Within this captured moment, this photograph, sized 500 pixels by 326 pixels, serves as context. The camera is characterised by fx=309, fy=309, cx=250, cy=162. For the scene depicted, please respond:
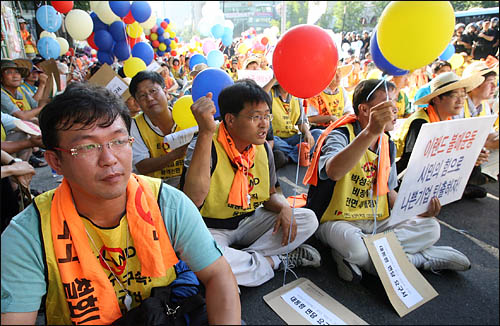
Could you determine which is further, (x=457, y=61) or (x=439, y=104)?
(x=457, y=61)

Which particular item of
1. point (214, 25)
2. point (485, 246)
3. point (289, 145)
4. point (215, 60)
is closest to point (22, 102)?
point (215, 60)

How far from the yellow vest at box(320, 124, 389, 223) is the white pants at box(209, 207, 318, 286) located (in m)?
0.18

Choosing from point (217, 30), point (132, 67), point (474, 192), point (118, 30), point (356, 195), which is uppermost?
point (217, 30)

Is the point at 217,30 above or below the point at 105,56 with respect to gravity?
above

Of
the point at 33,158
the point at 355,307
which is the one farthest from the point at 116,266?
the point at 33,158

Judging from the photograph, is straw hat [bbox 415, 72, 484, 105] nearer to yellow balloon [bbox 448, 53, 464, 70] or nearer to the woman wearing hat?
the woman wearing hat

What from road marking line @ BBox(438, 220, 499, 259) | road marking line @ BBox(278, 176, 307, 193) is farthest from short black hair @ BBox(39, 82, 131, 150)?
Result: road marking line @ BBox(438, 220, 499, 259)

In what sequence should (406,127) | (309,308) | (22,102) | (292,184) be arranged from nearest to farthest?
(309,308), (406,127), (292,184), (22,102)

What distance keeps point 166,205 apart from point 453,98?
2550mm

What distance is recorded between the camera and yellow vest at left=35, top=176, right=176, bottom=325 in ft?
3.44

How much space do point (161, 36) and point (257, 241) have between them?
357 inches

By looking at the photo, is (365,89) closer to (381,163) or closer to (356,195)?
(381,163)

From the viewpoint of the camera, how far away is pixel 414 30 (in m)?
1.21

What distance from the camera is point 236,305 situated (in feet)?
3.68
